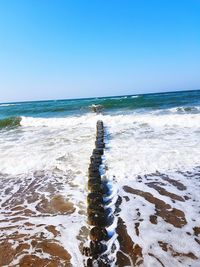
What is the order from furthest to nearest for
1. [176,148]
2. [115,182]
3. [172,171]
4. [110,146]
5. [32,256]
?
[110,146], [176,148], [172,171], [115,182], [32,256]

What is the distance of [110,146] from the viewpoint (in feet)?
34.0

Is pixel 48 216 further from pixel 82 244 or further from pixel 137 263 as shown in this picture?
pixel 137 263

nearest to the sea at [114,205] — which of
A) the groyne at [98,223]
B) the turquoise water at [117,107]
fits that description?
the groyne at [98,223]

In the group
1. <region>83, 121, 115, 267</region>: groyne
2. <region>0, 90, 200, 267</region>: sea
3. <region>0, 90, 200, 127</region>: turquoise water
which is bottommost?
<region>0, 90, 200, 127</region>: turquoise water

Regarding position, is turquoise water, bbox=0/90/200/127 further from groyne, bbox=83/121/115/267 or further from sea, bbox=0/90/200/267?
groyne, bbox=83/121/115/267

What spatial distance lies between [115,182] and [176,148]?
364 cm

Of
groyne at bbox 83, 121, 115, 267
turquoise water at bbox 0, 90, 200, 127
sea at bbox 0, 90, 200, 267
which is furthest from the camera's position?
turquoise water at bbox 0, 90, 200, 127

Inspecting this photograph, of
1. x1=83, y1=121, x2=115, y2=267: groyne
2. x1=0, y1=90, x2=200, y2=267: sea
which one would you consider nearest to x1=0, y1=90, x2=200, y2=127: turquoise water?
x1=0, y1=90, x2=200, y2=267: sea

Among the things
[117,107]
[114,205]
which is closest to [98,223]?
[114,205]

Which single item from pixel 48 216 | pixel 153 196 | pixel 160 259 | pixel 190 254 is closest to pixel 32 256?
pixel 48 216

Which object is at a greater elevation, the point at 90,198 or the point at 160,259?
the point at 90,198

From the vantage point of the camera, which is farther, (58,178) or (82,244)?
(58,178)

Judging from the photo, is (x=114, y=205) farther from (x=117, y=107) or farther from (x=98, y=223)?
(x=117, y=107)

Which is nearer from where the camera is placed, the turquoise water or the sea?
the sea
